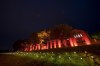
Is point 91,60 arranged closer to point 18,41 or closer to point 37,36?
point 37,36

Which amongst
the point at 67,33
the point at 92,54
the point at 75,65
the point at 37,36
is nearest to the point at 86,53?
the point at 92,54

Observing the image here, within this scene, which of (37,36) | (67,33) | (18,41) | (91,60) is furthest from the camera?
(18,41)

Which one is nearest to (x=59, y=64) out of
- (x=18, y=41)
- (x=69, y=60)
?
(x=69, y=60)

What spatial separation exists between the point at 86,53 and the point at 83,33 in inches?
322

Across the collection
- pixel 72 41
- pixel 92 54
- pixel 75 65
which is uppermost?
pixel 72 41

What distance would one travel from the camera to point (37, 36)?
40.8m

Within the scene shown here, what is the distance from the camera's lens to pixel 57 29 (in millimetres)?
29453

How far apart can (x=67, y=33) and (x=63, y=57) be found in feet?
53.6

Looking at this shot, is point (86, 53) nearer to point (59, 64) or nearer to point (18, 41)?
point (59, 64)

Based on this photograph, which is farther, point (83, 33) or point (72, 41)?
point (72, 41)

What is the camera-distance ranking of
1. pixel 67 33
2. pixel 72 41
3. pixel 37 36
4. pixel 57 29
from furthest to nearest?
pixel 37 36 < pixel 57 29 < pixel 67 33 < pixel 72 41

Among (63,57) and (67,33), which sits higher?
(67,33)

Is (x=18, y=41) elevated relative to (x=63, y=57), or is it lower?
elevated

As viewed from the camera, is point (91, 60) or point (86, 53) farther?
point (86, 53)
